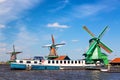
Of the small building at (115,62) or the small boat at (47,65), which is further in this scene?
the small building at (115,62)

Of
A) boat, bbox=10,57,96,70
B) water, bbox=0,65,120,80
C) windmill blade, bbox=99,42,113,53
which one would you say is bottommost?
water, bbox=0,65,120,80

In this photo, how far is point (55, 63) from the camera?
4304 inches

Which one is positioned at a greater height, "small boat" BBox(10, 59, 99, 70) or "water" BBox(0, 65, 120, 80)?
"small boat" BBox(10, 59, 99, 70)

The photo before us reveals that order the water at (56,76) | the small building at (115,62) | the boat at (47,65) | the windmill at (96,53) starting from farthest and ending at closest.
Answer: the small building at (115,62)
the windmill at (96,53)
the boat at (47,65)
the water at (56,76)

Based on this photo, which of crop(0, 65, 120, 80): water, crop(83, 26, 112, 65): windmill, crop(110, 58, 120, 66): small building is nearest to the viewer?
crop(0, 65, 120, 80): water

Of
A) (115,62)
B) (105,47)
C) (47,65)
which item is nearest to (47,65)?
(47,65)

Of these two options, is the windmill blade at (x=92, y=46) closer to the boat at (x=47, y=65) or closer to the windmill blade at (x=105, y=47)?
the windmill blade at (x=105, y=47)

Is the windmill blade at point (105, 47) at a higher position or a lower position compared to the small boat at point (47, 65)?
higher

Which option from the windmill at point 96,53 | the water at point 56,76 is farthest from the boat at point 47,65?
the water at point 56,76

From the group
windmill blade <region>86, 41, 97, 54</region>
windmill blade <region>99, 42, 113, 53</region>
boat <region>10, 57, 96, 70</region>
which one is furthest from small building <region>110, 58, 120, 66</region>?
boat <region>10, 57, 96, 70</region>

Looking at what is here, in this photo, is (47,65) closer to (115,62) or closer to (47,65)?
(47,65)

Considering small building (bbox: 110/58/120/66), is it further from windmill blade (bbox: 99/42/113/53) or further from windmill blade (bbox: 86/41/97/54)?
windmill blade (bbox: 86/41/97/54)

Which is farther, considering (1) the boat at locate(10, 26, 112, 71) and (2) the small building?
(2) the small building

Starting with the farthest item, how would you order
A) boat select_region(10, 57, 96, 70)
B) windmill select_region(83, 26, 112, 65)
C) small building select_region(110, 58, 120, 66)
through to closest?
small building select_region(110, 58, 120, 66), windmill select_region(83, 26, 112, 65), boat select_region(10, 57, 96, 70)
